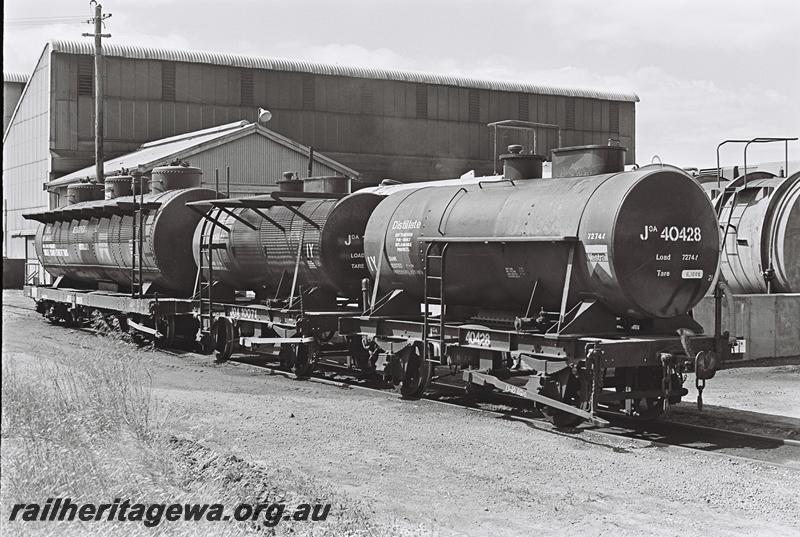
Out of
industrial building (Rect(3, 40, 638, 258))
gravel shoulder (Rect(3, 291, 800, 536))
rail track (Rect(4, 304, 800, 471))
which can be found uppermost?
industrial building (Rect(3, 40, 638, 258))

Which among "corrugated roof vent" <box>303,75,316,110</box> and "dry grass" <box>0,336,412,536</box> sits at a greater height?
"corrugated roof vent" <box>303,75,316,110</box>

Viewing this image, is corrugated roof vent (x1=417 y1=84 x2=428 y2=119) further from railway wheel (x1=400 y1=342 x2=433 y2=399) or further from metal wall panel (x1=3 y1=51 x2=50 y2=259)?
railway wheel (x1=400 y1=342 x2=433 y2=399)

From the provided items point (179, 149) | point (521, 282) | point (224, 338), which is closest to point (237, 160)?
point (179, 149)

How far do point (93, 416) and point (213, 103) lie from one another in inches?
1495

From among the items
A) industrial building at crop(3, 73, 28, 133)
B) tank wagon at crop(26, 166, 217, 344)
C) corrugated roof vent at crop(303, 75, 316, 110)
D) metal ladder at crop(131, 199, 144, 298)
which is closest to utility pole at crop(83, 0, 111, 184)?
tank wagon at crop(26, 166, 217, 344)

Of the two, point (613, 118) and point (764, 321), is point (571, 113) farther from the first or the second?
point (764, 321)

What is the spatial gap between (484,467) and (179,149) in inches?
1141

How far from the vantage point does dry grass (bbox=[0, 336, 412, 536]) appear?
6660 mm

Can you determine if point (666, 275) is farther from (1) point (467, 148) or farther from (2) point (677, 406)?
(1) point (467, 148)

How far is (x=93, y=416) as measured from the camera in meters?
9.42

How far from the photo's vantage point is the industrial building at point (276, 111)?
135ft

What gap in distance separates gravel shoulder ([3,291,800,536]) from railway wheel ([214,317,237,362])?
152 inches

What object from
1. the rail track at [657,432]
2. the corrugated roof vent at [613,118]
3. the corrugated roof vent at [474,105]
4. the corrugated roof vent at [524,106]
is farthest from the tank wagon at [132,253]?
the corrugated roof vent at [613,118]

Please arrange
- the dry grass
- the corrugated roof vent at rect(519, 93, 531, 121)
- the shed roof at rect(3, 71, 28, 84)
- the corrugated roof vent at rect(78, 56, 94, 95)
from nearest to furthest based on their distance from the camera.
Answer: the dry grass
the corrugated roof vent at rect(78, 56, 94, 95)
the shed roof at rect(3, 71, 28, 84)
the corrugated roof vent at rect(519, 93, 531, 121)
